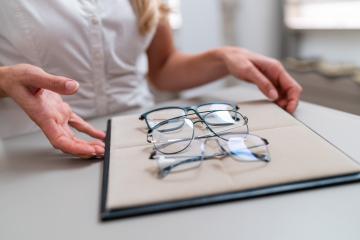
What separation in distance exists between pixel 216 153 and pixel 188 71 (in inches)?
18.0

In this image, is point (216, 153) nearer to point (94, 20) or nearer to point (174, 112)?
point (174, 112)

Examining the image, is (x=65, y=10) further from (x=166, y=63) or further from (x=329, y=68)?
(x=329, y=68)

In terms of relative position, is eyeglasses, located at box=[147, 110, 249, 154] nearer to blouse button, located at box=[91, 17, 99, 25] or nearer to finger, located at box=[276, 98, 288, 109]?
finger, located at box=[276, 98, 288, 109]

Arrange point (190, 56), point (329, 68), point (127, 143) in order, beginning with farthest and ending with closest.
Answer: point (329, 68) → point (190, 56) → point (127, 143)

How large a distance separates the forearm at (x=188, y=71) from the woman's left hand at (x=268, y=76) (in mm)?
62

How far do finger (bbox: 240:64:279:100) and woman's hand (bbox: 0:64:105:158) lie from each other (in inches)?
11.8

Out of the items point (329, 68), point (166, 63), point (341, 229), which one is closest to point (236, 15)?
point (329, 68)

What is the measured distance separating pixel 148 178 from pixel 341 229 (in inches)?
7.0

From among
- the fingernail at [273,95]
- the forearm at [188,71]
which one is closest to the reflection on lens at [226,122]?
the fingernail at [273,95]

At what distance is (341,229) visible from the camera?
261 millimetres

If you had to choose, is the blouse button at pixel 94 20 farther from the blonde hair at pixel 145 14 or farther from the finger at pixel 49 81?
the finger at pixel 49 81

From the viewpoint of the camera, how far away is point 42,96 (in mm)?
449

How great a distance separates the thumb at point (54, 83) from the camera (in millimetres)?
397

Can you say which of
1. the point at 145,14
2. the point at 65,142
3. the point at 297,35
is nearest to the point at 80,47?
the point at 145,14
